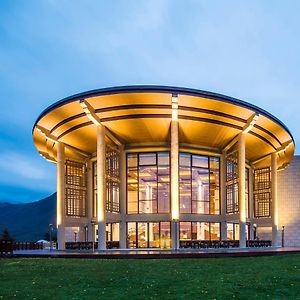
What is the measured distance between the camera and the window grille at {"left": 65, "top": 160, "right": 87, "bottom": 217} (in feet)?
107

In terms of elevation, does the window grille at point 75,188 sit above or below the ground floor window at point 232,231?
above

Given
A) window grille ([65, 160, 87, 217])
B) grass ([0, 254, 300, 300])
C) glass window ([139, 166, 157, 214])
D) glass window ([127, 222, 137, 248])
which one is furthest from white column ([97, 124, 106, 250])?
grass ([0, 254, 300, 300])

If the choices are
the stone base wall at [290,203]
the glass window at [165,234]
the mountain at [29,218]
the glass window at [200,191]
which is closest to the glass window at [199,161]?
the glass window at [200,191]

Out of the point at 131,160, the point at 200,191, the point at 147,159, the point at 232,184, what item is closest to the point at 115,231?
the point at 131,160

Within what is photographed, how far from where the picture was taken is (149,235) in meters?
30.1

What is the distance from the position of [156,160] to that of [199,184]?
368 cm

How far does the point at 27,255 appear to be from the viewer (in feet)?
74.2

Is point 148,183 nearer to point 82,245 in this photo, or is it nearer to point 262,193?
point 82,245

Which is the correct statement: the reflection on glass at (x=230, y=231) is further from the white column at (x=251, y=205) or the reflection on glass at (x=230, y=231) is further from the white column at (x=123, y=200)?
the white column at (x=123, y=200)

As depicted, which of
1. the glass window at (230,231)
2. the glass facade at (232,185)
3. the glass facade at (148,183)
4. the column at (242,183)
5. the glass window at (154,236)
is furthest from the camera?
the glass window at (230,231)

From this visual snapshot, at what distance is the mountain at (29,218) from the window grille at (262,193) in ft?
297

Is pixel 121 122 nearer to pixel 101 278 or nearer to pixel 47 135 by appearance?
pixel 47 135

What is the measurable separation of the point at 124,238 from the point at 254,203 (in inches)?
556

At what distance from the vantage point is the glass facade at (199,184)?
3056 cm
